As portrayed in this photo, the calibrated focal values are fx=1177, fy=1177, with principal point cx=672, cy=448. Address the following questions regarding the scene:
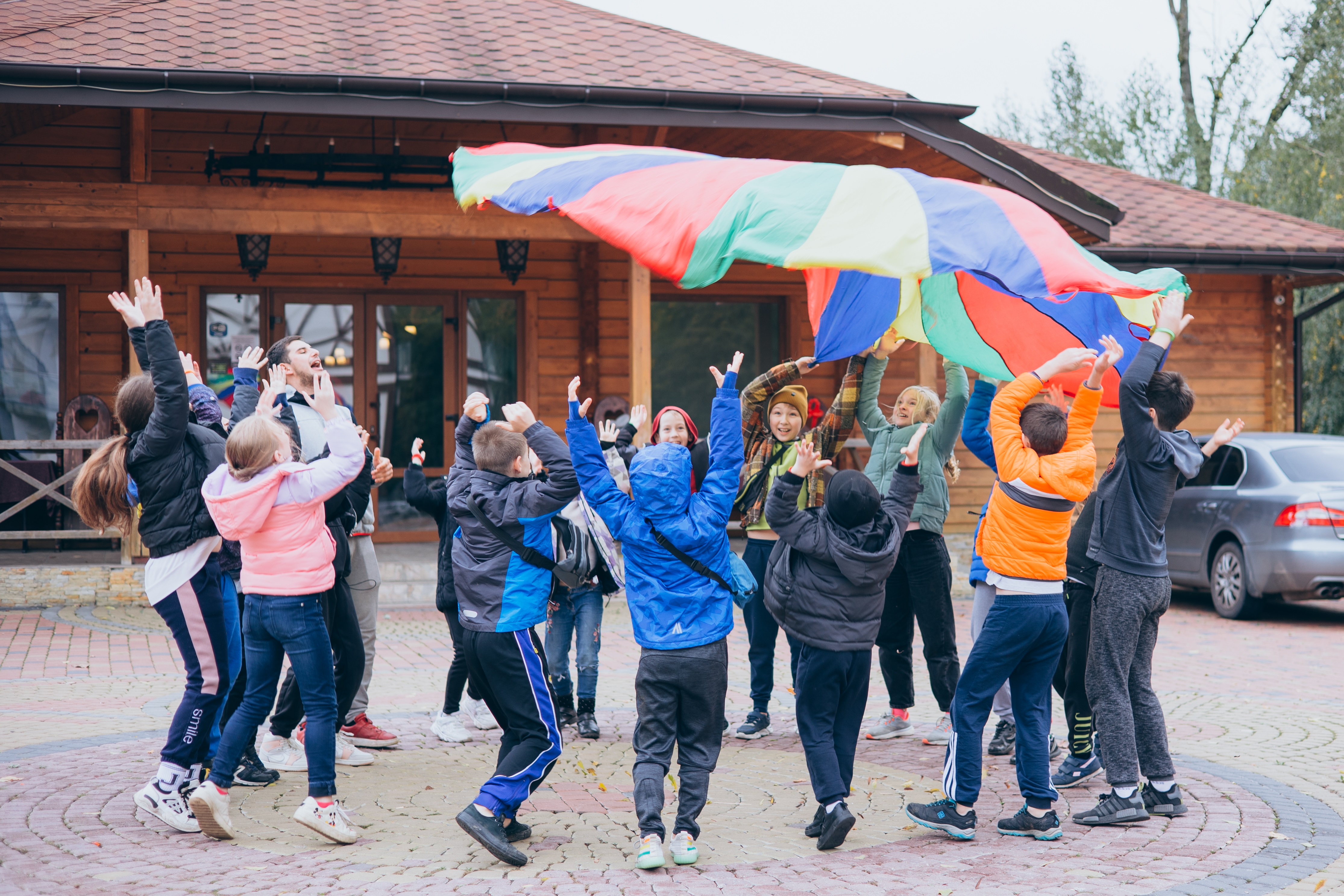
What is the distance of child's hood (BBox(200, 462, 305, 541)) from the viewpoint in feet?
14.8

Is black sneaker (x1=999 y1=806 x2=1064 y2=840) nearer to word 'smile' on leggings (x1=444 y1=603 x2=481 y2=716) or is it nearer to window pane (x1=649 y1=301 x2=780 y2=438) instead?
word 'smile' on leggings (x1=444 y1=603 x2=481 y2=716)

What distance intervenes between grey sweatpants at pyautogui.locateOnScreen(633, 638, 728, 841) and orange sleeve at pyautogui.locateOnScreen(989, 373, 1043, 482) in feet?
4.57

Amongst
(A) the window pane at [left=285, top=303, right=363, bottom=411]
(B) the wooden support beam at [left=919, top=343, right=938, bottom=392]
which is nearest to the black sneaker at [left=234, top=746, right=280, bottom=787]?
(B) the wooden support beam at [left=919, top=343, right=938, bottom=392]

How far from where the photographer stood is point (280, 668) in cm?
462

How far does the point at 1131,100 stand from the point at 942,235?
1181 inches

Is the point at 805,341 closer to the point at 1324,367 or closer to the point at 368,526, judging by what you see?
the point at 368,526

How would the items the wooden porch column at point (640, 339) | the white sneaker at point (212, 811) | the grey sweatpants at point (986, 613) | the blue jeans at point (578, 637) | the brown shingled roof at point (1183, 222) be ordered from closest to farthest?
the white sneaker at point (212, 811) < the grey sweatpants at point (986, 613) < the blue jeans at point (578, 637) < the wooden porch column at point (640, 339) < the brown shingled roof at point (1183, 222)

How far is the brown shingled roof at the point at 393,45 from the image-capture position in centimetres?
1050

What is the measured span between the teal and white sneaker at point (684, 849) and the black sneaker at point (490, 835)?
55 cm

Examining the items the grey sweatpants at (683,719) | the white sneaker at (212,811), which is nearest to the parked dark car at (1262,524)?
the grey sweatpants at (683,719)

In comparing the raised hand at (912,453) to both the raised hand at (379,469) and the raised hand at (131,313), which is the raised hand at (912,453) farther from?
the raised hand at (131,313)

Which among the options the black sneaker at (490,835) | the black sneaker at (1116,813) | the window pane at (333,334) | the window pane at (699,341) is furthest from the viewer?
the window pane at (699,341)

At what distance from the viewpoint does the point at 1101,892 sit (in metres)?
4.05

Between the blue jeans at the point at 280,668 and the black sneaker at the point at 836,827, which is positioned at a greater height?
the blue jeans at the point at 280,668
